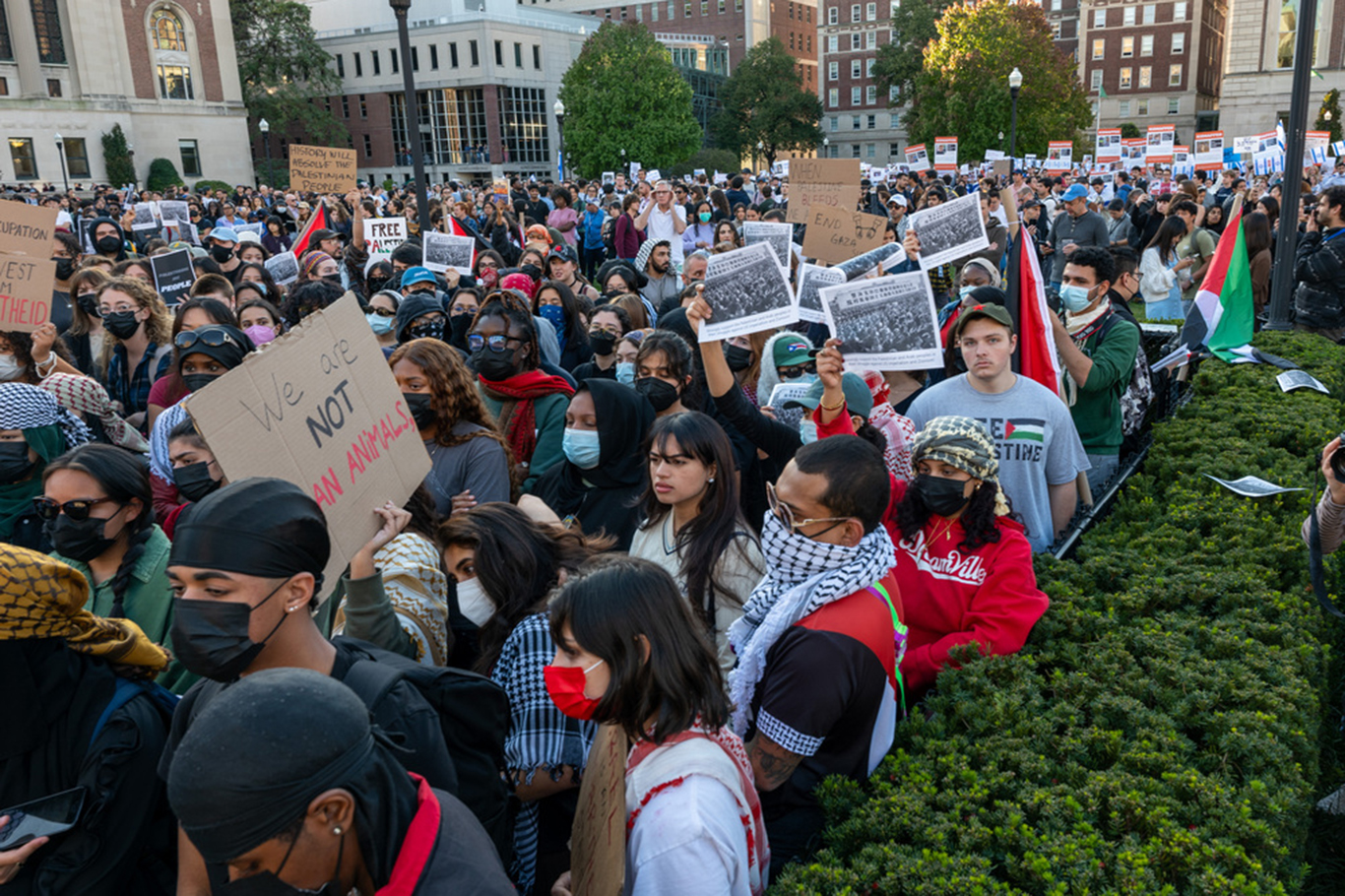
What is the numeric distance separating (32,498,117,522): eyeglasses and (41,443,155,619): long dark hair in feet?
0.19

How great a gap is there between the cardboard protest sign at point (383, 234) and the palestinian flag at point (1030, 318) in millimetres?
7567

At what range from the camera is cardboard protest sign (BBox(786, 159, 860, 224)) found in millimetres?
10203

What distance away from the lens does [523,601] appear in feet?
10.1

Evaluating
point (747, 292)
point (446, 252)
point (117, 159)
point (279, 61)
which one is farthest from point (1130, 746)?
point (279, 61)

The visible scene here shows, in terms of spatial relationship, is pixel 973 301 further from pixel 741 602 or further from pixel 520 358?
pixel 741 602

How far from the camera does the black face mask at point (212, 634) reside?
6.79 feet

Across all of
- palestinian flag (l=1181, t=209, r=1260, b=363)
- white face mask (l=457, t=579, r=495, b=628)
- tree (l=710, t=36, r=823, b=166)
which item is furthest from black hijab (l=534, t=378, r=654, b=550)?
tree (l=710, t=36, r=823, b=166)

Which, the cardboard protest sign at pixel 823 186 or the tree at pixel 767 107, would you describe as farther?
the tree at pixel 767 107

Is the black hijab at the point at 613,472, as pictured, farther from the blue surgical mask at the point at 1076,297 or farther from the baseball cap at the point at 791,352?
the blue surgical mask at the point at 1076,297

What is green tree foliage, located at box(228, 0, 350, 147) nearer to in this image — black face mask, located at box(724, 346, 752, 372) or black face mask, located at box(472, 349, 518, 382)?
black face mask, located at box(472, 349, 518, 382)

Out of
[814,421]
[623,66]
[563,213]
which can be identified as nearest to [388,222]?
[563,213]

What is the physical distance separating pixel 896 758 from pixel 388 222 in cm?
986

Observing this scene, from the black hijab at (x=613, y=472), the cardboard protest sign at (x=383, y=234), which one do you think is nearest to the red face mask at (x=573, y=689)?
the black hijab at (x=613, y=472)

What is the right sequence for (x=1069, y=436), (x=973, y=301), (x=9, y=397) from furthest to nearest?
(x=973, y=301), (x=1069, y=436), (x=9, y=397)
